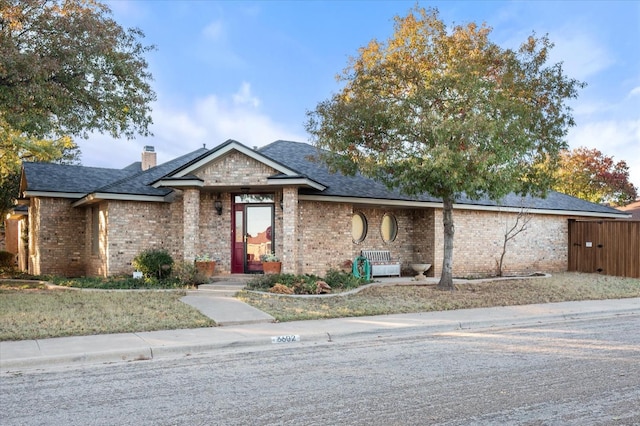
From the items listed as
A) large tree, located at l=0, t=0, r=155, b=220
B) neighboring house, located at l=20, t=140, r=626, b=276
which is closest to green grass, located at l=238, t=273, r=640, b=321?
neighboring house, located at l=20, t=140, r=626, b=276

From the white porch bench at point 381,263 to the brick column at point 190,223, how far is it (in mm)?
5956

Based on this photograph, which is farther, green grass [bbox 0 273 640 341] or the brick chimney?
the brick chimney

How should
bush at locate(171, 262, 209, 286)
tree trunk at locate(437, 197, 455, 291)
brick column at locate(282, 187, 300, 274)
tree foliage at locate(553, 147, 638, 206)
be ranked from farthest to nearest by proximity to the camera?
1. tree foliage at locate(553, 147, 638, 206)
2. brick column at locate(282, 187, 300, 274)
3. tree trunk at locate(437, 197, 455, 291)
4. bush at locate(171, 262, 209, 286)

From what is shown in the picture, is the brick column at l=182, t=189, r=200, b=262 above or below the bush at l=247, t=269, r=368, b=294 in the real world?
above

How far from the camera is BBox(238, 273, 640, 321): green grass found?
35.7 ft

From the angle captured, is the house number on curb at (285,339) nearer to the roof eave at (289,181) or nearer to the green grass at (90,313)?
the green grass at (90,313)

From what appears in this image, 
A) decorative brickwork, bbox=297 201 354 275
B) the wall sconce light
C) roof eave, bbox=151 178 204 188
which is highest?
roof eave, bbox=151 178 204 188

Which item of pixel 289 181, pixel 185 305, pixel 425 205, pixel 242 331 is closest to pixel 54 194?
pixel 289 181

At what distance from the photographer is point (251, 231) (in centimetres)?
1611

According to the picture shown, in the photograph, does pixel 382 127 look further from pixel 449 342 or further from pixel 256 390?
pixel 256 390

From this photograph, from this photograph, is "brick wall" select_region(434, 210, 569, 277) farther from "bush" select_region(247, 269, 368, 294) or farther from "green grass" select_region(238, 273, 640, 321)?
"bush" select_region(247, 269, 368, 294)

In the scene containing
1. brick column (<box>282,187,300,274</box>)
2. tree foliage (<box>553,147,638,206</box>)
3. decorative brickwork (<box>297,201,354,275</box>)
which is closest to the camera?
brick column (<box>282,187,300,274</box>)

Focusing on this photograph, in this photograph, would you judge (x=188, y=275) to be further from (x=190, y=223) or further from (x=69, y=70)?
(x=69, y=70)

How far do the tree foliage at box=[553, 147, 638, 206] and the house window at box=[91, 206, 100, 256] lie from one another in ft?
110
